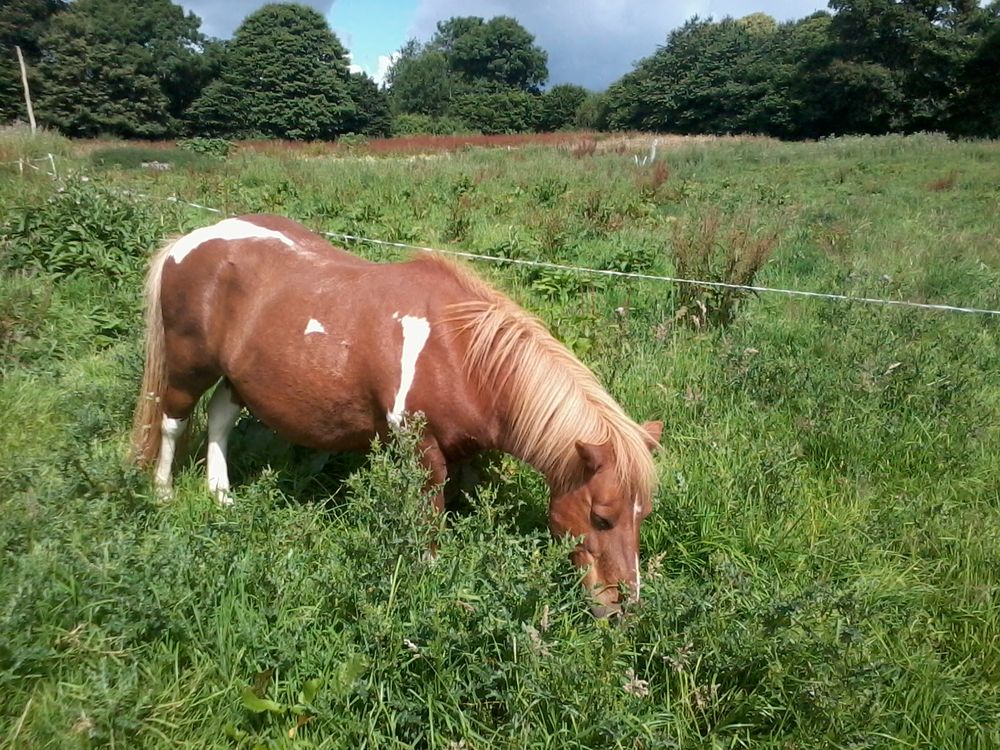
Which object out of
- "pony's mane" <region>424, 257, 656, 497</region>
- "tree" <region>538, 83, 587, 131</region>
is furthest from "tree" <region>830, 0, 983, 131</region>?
"pony's mane" <region>424, 257, 656, 497</region>

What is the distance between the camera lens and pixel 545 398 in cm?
256

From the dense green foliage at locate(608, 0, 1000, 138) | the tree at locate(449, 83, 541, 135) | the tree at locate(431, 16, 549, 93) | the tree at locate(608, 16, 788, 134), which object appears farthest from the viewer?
the tree at locate(431, 16, 549, 93)

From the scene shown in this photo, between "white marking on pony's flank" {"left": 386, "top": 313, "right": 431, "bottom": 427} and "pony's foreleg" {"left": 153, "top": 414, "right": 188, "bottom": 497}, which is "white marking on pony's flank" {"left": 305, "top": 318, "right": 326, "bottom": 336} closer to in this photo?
"white marking on pony's flank" {"left": 386, "top": 313, "right": 431, "bottom": 427}

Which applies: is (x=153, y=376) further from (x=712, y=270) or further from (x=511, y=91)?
(x=511, y=91)

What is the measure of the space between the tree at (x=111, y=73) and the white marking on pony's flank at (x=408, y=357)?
47.1 m

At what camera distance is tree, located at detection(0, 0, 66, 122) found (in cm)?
3781

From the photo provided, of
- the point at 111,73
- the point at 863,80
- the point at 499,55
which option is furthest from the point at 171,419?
the point at 499,55

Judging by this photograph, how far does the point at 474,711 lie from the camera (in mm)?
1973

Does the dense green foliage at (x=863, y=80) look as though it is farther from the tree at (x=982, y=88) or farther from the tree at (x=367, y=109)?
the tree at (x=367, y=109)

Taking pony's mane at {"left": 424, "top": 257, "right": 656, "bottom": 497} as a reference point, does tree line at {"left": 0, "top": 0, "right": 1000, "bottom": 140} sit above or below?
above

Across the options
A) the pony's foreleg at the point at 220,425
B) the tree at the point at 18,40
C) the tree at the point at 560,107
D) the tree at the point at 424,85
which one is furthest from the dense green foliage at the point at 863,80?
the tree at the point at 18,40

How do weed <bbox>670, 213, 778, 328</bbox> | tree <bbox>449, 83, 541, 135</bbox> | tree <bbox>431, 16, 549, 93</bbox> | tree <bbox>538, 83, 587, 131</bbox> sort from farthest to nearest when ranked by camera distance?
tree <bbox>431, 16, 549, 93</bbox> → tree <bbox>538, 83, 587, 131</bbox> → tree <bbox>449, 83, 541, 135</bbox> → weed <bbox>670, 213, 778, 328</bbox>

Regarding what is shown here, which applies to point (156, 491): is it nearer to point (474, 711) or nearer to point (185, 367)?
point (185, 367)

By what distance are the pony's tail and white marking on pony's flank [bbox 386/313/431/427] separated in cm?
144
